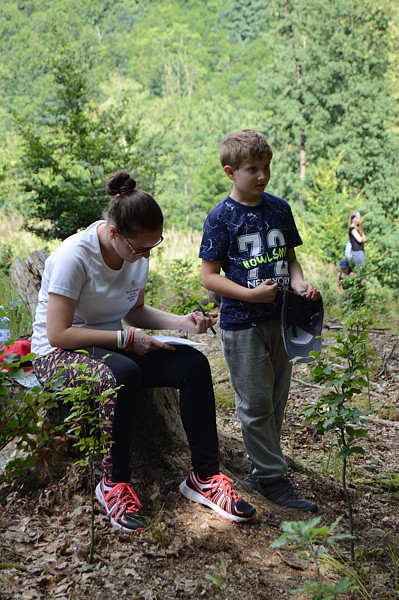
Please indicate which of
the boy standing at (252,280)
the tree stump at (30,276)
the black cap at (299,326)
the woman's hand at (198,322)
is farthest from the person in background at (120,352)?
the tree stump at (30,276)

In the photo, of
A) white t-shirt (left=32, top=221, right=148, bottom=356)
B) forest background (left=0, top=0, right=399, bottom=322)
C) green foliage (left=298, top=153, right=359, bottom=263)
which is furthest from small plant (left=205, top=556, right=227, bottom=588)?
green foliage (left=298, top=153, right=359, bottom=263)

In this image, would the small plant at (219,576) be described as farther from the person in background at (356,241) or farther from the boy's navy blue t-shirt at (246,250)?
the person in background at (356,241)

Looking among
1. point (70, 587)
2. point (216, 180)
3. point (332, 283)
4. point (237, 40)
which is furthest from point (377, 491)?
point (237, 40)

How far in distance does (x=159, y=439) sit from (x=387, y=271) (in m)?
15.9

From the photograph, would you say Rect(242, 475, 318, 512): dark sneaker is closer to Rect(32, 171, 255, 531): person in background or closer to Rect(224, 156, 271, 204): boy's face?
Rect(32, 171, 255, 531): person in background

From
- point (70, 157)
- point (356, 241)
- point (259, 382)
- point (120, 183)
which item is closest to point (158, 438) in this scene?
point (259, 382)

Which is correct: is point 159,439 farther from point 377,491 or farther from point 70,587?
point 377,491

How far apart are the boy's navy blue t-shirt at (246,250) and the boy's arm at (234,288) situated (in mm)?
47

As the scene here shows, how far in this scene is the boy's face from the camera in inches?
110

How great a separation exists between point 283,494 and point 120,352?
94cm

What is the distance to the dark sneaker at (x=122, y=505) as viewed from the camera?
2457 millimetres

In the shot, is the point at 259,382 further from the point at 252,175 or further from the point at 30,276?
the point at 30,276

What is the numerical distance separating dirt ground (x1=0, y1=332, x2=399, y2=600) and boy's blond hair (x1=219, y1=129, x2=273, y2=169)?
4.41 ft

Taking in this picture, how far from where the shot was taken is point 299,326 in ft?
9.47
